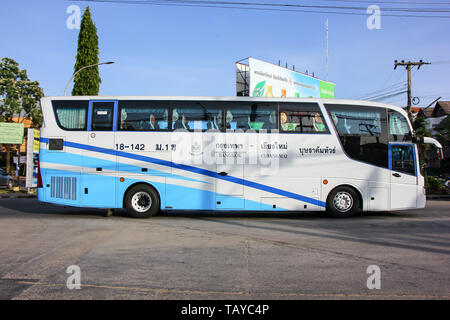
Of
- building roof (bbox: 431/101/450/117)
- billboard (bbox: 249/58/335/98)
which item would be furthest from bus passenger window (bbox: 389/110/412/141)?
building roof (bbox: 431/101/450/117)

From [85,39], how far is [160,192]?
21.5 meters

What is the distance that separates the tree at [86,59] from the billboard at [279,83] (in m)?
12.0

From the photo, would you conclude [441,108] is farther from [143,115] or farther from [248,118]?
[143,115]

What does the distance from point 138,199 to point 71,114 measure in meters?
3.16

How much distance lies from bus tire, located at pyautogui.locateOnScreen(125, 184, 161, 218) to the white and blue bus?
0.03 m

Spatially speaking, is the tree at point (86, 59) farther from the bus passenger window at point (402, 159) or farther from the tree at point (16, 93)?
the bus passenger window at point (402, 159)

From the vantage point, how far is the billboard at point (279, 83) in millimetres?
28109

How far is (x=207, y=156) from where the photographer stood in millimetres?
10430

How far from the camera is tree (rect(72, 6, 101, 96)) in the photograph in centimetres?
2688

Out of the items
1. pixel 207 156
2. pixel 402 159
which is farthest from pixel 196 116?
pixel 402 159

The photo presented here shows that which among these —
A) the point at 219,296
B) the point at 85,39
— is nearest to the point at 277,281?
the point at 219,296

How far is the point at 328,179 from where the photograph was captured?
34.4 feet

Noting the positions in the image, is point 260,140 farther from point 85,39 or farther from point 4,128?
point 85,39
